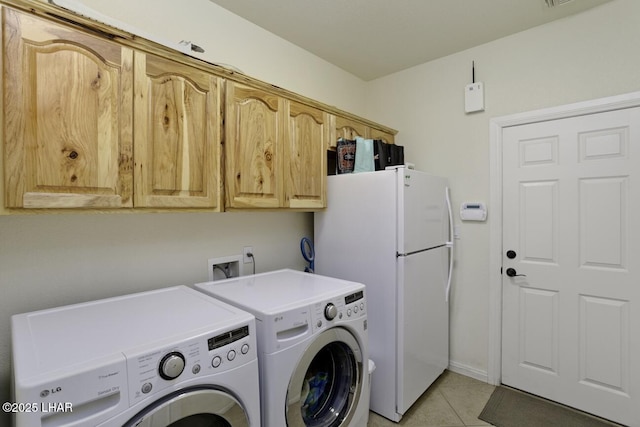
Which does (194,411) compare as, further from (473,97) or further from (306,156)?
(473,97)

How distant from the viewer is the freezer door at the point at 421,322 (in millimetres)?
1936

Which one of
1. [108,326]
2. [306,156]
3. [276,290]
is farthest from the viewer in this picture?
[306,156]

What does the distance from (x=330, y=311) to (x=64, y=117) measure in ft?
4.31

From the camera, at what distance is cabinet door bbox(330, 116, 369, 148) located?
233 cm

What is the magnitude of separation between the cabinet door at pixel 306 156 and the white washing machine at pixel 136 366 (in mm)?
920

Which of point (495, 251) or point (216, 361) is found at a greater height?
point (495, 251)

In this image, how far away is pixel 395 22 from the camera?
2201 millimetres

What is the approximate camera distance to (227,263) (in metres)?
2.08

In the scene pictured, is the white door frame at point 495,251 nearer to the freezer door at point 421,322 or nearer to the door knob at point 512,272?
the door knob at point 512,272

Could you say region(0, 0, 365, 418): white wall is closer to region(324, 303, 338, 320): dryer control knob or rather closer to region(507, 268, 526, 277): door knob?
region(324, 303, 338, 320): dryer control knob

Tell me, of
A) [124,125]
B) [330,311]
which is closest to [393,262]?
[330,311]

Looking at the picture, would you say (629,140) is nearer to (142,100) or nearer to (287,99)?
(287,99)

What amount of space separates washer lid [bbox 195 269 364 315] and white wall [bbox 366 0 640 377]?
137 centimetres

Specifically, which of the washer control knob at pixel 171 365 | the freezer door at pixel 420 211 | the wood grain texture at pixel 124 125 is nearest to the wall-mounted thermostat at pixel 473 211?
the freezer door at pixel 420 211
